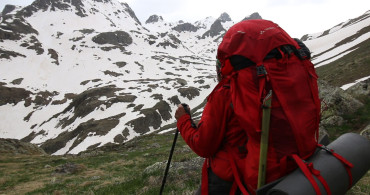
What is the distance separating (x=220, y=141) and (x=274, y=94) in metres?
0.97

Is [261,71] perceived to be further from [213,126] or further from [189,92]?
[189,92]

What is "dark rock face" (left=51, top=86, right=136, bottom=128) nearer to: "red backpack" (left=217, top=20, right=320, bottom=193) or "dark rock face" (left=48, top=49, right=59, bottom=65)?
"dark rock face" (left=48, top=49, right=59, bottom=65)

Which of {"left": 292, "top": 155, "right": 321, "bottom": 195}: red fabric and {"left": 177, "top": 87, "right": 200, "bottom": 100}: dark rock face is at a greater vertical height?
{"left": 292, "top": 155, "right": 321, "bottom": 195}: red fabric

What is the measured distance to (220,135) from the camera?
344 cm

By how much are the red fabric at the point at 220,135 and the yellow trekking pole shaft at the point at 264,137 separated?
0.41 meters

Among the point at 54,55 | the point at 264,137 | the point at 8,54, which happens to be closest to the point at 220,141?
the point at 264,137

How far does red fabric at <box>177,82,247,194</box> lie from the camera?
3.37m

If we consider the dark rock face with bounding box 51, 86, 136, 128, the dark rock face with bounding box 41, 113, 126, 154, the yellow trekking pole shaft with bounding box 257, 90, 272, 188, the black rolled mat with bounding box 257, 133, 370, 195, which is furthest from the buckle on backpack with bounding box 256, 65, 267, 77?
the dark rock face with bounding box 51, 86, 136, 128

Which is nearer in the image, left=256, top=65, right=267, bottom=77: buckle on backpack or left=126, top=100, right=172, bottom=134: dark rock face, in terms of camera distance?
left=256, top=65, right=267, bottom=77: buckle on backpack

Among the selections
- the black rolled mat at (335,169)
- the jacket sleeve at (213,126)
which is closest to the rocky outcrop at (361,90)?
the black rolled mat at (335,169)

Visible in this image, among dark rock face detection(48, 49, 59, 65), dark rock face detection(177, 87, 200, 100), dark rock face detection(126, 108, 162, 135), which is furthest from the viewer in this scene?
dark rock face detection(48, 49, 59, 65)

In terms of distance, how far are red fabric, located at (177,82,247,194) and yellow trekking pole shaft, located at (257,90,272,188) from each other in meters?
0.41

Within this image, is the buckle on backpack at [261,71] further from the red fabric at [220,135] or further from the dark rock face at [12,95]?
the dark rock face at [12,95]

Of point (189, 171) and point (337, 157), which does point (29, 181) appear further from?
point (337, 157)
